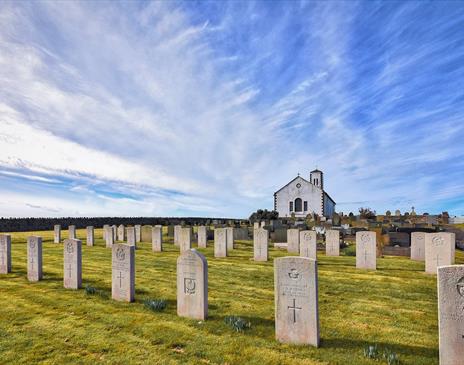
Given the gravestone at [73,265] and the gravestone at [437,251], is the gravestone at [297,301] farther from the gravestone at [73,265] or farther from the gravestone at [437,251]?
the gravestone at [437,251]

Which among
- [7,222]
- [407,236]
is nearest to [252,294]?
[407,236]

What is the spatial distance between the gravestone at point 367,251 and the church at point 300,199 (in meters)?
38.7

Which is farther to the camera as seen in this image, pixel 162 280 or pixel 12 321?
pixel 162 280

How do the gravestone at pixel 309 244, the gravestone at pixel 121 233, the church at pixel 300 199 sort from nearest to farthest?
1. the gravestone at pixel 309 244
2. the gravestone at pixel 121 233
3. the church at pixel 300 199

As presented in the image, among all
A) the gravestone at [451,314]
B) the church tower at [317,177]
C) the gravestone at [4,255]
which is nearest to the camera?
the gravestone at [451,314]

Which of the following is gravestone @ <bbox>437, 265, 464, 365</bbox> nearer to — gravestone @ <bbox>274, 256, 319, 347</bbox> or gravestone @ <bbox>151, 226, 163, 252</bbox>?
gravestone @ <bbox>274, 256, 319, 347</bbox>

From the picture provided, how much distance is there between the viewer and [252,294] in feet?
26.1

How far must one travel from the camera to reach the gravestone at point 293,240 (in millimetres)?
16781

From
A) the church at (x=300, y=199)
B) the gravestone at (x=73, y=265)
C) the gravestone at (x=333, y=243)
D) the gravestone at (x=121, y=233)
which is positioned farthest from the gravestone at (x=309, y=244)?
the church at (x=300, y=199)

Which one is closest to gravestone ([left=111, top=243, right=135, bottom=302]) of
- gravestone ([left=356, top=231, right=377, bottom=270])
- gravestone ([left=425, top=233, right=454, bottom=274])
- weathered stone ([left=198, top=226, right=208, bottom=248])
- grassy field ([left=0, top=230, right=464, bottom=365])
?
grassy field ([left=0, top=230, right=464, bottom=365])

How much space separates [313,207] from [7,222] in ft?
136

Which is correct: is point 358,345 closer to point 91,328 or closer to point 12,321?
point 91,328

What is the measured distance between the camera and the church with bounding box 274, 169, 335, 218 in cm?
5081

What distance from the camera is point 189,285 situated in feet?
20.2
